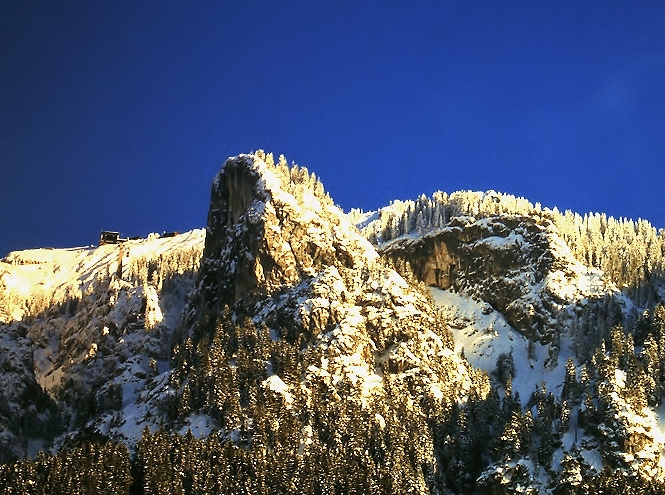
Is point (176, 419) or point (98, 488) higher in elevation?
point (176, 419)

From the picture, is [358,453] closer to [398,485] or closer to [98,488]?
[398,485]

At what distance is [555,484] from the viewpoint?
18538 cm

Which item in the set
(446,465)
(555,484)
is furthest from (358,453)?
(555,484)

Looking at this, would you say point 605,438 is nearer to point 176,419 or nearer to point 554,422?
point 554,422

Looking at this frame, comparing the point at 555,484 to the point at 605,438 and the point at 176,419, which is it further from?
the point at 176,419

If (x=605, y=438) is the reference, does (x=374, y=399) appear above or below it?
above

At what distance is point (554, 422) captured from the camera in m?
197

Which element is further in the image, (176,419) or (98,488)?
(176,419)

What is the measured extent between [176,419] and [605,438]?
85951 millimetres

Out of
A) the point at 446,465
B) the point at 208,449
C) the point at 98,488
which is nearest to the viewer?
the point at 98,488

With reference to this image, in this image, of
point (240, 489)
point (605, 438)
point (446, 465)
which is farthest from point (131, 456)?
point (605, 438)

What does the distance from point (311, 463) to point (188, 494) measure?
22.9 m

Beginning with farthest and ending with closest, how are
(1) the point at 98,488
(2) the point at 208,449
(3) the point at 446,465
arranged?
(3) the point at 446,465, (2) the point at 208,449, (1) the point at 98,488

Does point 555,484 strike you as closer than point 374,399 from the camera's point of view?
Yes
